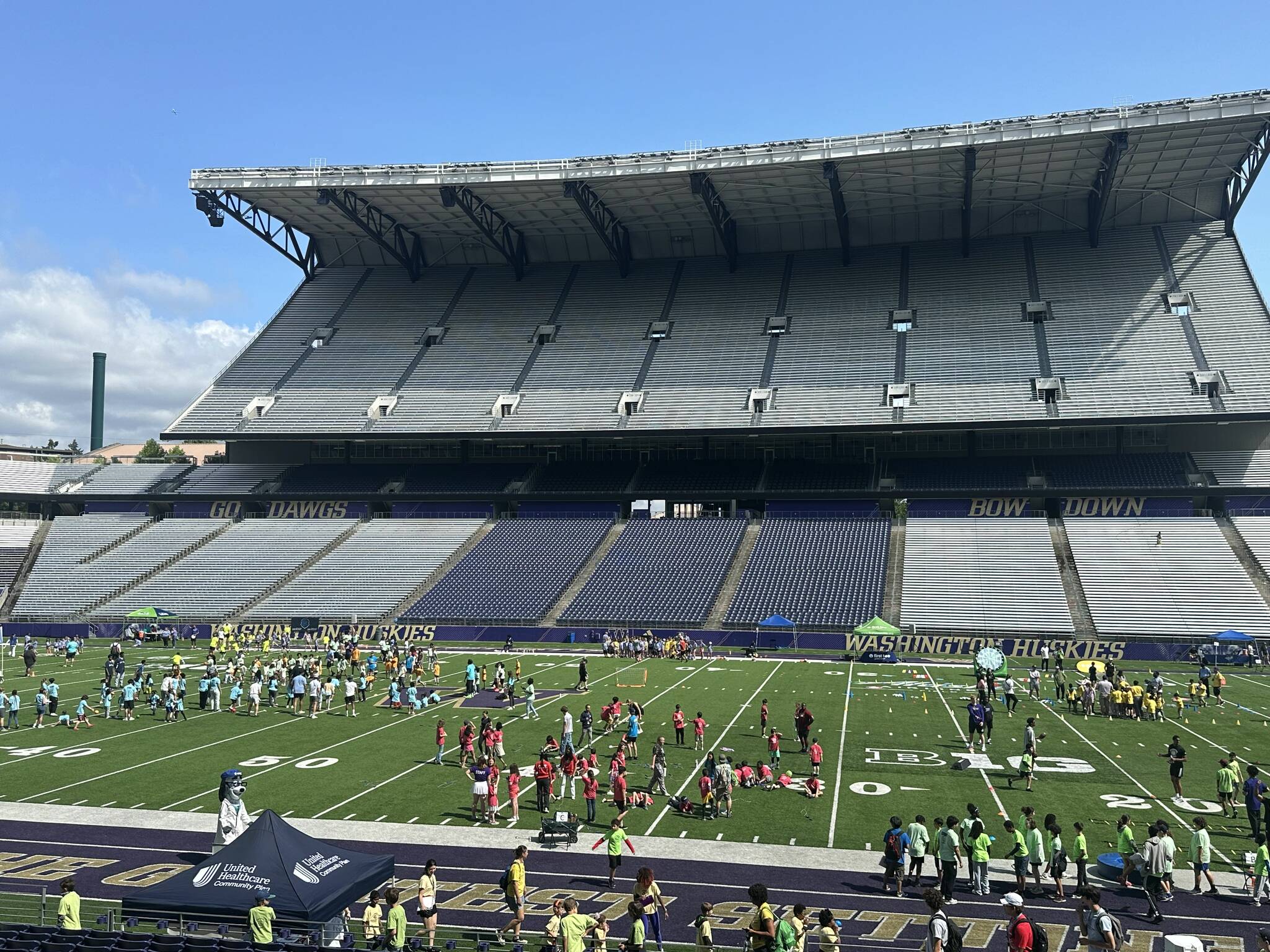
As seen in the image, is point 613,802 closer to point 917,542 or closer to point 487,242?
point 917,542

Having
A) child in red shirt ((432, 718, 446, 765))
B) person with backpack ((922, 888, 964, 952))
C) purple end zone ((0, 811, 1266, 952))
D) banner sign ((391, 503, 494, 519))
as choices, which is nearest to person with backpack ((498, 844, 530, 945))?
purple end zone ((0, 811, 1266, 952))

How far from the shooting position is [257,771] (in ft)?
78.2

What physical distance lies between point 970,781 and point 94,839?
17864 mm

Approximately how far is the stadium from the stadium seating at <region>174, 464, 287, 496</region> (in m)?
0.46

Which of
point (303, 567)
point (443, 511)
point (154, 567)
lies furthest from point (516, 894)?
point (154, 567)

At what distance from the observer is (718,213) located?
70.2 meters

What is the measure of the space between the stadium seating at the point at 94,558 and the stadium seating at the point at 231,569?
1433 mm

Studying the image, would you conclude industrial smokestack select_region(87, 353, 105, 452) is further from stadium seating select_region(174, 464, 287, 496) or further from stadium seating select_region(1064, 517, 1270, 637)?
stadium seating select_region(1064, 517, 1270, 637)

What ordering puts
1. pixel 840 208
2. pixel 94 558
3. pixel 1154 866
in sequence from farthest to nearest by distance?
pixel 840 208 → pixel 94 558 → pixel 1154 866

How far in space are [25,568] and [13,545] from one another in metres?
3.30

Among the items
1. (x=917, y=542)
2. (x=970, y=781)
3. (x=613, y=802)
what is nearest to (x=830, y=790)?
(x=970, y=781)

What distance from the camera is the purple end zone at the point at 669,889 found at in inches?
573

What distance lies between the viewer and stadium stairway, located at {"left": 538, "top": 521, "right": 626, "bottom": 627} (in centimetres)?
5391

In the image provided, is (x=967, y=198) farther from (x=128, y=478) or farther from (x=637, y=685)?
(x=128, y=478)
